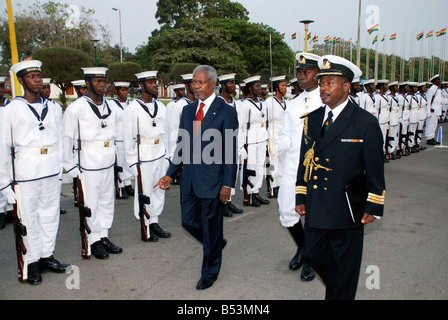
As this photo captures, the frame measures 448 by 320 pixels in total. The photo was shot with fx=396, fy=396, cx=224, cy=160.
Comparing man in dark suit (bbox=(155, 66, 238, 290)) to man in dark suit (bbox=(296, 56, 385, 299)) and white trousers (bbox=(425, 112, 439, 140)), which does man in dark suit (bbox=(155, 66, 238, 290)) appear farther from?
white trousers (bbox=(425, 112, 439, 140))

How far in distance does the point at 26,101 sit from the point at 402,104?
1123 cm

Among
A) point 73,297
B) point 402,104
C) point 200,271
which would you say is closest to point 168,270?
point 200,271

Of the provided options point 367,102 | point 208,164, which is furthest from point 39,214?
point 367,102

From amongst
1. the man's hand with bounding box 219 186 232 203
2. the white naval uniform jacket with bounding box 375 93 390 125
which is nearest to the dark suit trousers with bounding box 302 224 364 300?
the man's hand with bounding box 219 186 232 203

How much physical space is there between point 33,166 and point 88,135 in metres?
0.83

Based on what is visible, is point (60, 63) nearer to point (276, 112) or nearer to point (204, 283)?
point (276, 112)

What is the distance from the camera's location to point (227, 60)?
39.7 metres

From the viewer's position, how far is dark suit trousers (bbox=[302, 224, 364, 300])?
2934mm

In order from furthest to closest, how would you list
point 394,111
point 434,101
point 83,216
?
point 434,101, point 394,111, point 83,216

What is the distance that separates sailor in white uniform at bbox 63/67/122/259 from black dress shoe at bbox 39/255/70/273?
49 centimetres

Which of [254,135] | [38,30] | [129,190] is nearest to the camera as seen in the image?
[254,135]

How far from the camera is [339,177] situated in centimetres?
289

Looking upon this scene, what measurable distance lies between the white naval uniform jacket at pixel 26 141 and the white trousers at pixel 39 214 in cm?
12

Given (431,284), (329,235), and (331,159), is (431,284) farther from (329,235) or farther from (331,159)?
(331,159)
